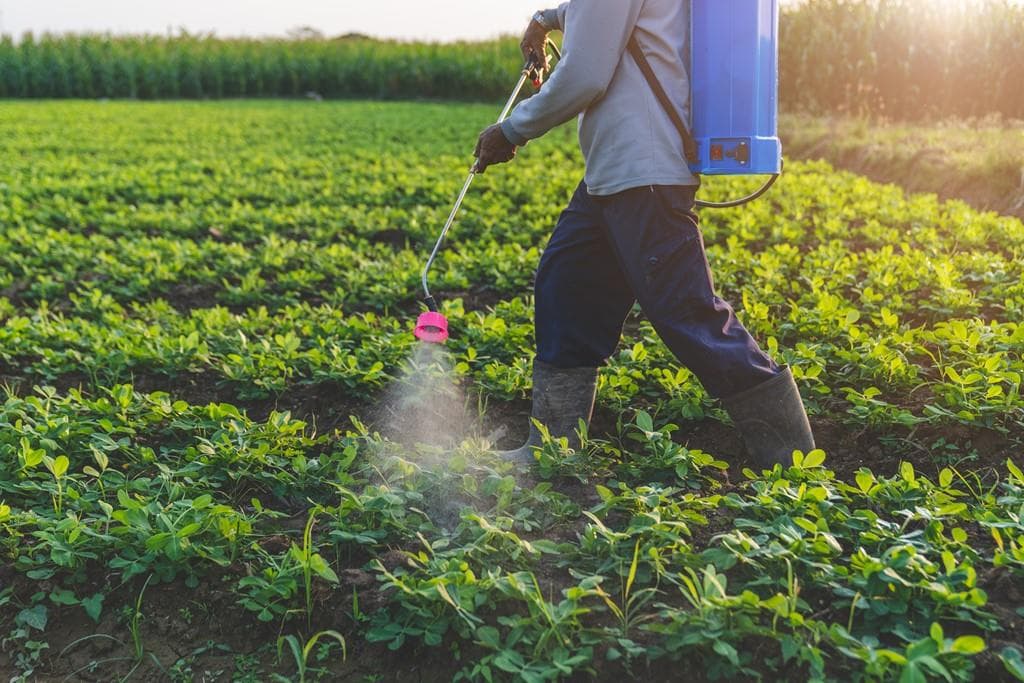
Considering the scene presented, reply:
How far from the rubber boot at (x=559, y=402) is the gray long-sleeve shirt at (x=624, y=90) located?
711 millimetres

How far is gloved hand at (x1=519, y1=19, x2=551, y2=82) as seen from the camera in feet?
11.6

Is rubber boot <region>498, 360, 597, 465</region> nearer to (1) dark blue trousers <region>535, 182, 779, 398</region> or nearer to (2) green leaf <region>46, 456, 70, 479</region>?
(1) dark blue trousers <region>535, 182, 779, 398</region>

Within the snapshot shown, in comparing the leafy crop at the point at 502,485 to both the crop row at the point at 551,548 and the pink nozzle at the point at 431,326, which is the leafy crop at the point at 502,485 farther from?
the pink nozzle at the point at 431,326

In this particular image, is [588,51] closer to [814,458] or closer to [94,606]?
[814,458]

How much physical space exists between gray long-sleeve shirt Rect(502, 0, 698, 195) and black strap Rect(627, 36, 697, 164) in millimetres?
15

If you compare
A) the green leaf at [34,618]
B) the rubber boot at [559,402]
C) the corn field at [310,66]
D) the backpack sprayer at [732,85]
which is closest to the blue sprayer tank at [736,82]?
the backpack sprayer at [732,85]

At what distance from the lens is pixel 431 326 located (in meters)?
3.56

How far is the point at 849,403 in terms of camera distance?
3869mm

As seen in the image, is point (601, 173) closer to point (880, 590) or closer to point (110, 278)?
point (880, 590)

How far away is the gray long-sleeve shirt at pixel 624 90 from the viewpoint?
2.86 meters

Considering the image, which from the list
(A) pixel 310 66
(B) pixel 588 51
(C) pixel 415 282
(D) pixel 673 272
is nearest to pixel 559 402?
(D) pixel 673 272

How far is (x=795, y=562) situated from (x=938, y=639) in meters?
0.43

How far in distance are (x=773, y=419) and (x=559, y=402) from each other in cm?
76

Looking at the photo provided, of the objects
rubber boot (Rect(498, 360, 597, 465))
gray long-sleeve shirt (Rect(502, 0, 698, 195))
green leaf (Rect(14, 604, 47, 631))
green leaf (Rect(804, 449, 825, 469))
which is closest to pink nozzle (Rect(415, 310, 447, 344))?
rubber boot (Rect(498, 360, 597, 465))
